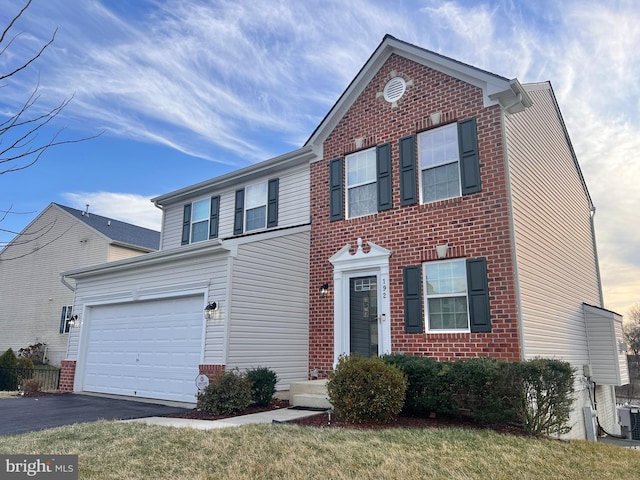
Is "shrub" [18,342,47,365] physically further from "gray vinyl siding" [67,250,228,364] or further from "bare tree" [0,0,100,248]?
"bare tree" [0,0,100,248]

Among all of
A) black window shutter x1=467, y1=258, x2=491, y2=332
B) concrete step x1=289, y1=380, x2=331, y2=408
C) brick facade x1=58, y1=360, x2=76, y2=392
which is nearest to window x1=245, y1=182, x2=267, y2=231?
concrete step x1=289, y1=380, x2=331, y2=408

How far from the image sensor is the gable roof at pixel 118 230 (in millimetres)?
22453

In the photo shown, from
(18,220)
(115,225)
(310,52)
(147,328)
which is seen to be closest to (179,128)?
(310,52)

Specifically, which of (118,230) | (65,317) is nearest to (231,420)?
(65,317)

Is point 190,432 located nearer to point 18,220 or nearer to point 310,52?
point 18,220

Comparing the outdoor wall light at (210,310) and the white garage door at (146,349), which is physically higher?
the outdoor wall light at (210,310)

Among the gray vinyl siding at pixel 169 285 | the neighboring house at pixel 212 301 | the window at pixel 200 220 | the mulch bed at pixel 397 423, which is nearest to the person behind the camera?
the mulch bed at pixel 397 423

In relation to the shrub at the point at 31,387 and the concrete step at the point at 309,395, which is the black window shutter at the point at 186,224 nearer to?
the shrub at the point at 31,387

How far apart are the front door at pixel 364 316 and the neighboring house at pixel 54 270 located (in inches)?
586

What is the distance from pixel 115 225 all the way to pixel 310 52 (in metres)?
17.0

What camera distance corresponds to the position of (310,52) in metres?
12.2

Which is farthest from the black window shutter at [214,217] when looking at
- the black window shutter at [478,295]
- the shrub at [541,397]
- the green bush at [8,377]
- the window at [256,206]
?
the shrub at [541,397]

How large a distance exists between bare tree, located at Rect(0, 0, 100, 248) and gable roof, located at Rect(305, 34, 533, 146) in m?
8.07

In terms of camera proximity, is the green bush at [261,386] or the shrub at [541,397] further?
the green bush at [261,386]
